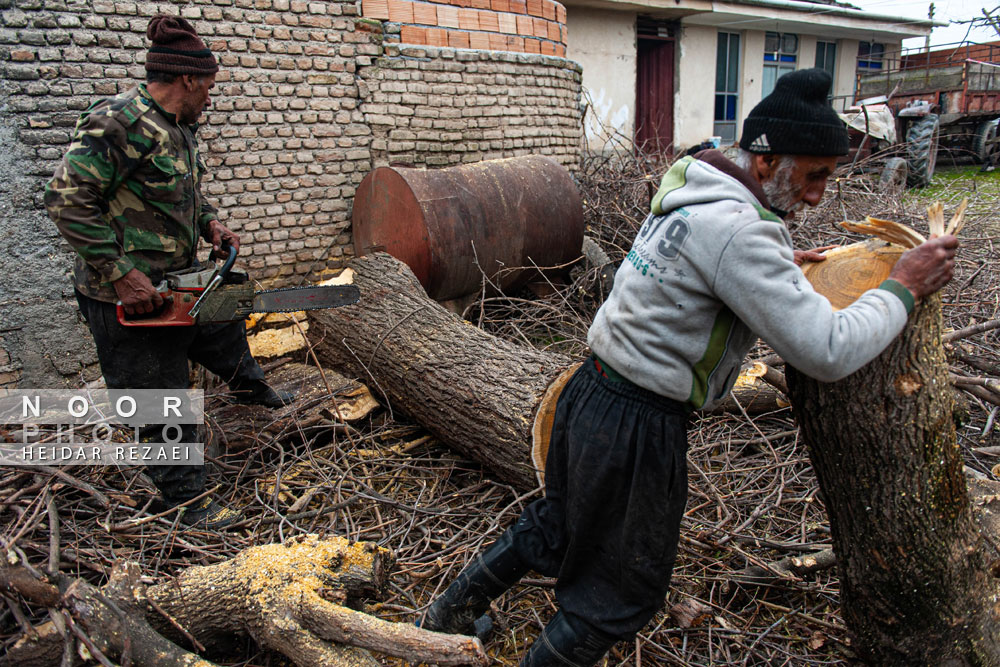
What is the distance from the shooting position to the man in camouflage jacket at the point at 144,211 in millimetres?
2449

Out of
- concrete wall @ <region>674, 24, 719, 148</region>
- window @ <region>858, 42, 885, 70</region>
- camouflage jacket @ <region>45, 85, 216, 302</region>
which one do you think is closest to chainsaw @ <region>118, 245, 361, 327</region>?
camouflage jacket @ <region>45, 85, 216, 302</region>

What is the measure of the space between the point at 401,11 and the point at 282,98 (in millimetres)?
1302

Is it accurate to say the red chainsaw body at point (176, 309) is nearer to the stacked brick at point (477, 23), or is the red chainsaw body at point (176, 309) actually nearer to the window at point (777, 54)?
the stacked brick at point (477, 23)

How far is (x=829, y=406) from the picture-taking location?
1742mm

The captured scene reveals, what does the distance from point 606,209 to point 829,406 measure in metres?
4.69

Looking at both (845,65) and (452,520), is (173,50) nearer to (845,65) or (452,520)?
(452,520)

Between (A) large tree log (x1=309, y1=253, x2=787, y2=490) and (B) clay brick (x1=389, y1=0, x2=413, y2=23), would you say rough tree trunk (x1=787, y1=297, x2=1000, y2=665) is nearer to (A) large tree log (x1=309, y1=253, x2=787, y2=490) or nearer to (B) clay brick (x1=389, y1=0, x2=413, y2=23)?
(A) large tree log (x1=309, y1=253, x2=787, y2=490)

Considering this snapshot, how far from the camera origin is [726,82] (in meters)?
14.0

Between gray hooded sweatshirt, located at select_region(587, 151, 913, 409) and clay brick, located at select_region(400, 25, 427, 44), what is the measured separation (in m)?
4.35

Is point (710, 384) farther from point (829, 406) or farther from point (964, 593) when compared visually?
point (964, 593)

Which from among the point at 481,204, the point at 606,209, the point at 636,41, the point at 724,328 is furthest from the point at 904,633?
the point at 636,41

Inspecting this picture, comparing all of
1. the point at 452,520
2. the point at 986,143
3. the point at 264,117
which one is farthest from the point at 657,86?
the point at 452,520

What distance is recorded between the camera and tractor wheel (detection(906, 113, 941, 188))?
10391 mm

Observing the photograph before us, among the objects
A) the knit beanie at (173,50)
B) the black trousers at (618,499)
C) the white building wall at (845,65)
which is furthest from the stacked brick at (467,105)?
the white building wall at (845,65)
